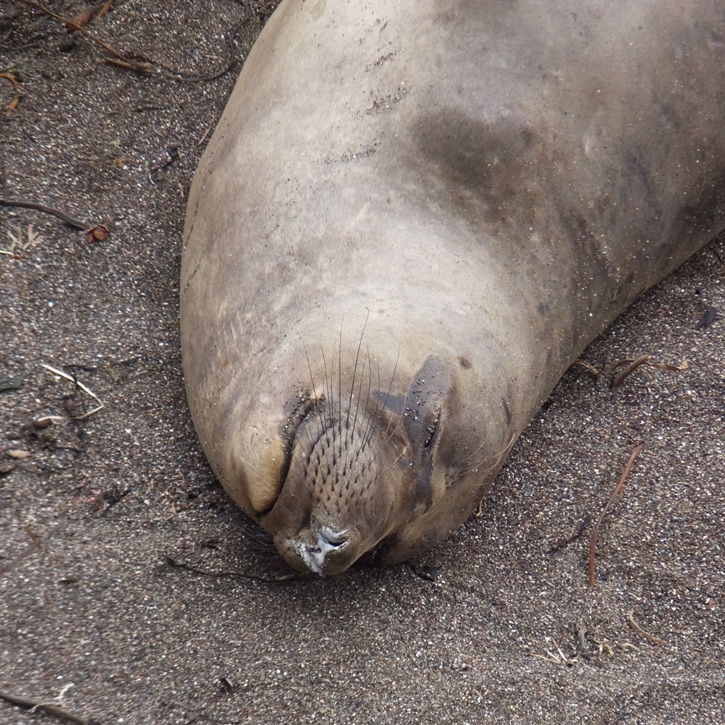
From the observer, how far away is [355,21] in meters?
2.65

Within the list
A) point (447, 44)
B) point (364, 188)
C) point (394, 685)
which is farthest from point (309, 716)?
point (447, 44)

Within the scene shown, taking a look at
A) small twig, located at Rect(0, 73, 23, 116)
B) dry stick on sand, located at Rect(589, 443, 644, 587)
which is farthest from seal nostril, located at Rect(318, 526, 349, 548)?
small twig, located at Rect(0, 73, 23, 116)

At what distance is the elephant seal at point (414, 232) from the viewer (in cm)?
217

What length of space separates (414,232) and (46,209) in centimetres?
114

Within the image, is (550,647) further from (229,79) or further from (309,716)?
(229,79)

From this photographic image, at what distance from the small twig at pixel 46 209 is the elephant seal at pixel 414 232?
1.17 feet

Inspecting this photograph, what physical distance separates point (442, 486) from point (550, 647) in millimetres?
662

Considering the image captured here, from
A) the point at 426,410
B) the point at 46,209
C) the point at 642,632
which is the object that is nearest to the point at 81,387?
the point at 46,209

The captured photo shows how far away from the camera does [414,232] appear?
2451mm

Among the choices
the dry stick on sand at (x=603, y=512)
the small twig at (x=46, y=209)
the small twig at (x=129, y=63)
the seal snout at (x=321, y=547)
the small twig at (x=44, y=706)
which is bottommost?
the dry stick on sand at (x=603, y=512)

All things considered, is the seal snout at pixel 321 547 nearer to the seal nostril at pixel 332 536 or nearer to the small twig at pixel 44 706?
the seal nostril at pixel 332 536

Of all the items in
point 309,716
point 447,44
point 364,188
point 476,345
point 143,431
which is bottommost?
point 309,716

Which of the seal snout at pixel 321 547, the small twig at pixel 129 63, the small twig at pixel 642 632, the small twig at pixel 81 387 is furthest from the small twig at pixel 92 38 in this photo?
Answer: the small twig at pixel 642 632

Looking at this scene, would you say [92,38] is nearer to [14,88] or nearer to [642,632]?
[14,88]
